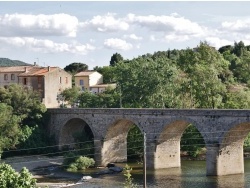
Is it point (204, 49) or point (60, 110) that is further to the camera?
point (204, 49)

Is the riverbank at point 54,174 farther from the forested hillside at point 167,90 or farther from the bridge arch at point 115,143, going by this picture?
the forested hillside at point 167,90

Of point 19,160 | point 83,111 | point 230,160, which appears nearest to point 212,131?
point 230,160

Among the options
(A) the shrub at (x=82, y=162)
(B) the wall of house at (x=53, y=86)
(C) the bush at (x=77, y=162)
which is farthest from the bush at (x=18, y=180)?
(B) the wall of house at (x=53, y=86)

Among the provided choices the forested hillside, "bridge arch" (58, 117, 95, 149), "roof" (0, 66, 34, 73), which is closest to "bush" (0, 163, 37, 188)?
"bridge arch" (58, 117, 95, 149)

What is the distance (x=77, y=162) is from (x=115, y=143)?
214 inches

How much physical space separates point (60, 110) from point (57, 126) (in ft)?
6.55

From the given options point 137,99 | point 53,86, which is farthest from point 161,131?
point 53,86

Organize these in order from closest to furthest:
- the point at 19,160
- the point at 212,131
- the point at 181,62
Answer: the point at 212,131 < the point at 19,160 < the point at 181,62

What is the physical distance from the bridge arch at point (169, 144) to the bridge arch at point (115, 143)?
5.66 meters

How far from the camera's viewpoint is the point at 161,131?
50.4 meters

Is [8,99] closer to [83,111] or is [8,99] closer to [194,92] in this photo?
[83,111]

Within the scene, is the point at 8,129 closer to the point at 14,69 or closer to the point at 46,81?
the point at 46,81

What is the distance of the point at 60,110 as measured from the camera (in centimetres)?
6325

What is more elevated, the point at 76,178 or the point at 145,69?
the point at 145,69
